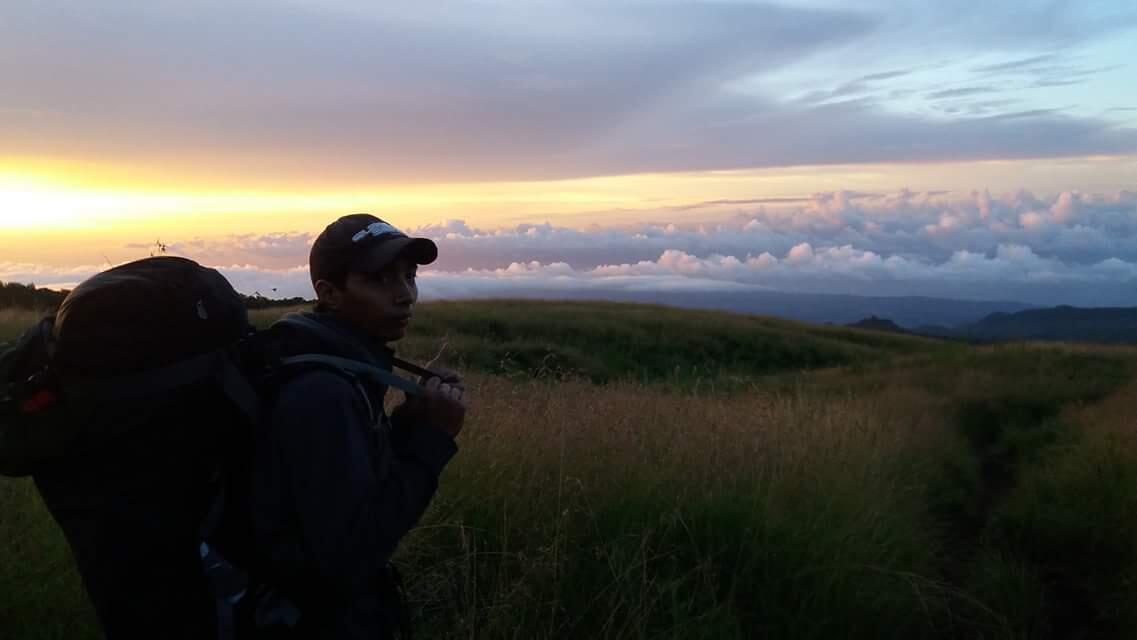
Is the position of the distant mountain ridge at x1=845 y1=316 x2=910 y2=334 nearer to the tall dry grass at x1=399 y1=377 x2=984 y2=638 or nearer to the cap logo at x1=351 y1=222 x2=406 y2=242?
the tall dry grass at x1=399 y1=377 x2=984 y2=638

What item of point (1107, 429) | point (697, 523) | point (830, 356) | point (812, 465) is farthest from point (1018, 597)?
point (830, 356)

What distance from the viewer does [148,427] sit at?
7.06 feet

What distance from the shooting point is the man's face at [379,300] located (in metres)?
2.56

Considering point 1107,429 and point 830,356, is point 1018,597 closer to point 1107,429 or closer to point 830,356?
point 1107,429

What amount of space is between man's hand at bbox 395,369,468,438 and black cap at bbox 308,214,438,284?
37 cm

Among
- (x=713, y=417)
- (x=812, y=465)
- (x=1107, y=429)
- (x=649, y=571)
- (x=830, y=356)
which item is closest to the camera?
(x=649, y=571)

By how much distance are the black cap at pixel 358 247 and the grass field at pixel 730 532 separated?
6.06 ft

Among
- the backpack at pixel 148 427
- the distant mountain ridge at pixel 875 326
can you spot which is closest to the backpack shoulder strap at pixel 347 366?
the backpack at pixel 148 427

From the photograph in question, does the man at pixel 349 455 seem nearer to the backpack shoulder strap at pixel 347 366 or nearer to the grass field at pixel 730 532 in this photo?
the backpack shoulder strap at pixel 347 366

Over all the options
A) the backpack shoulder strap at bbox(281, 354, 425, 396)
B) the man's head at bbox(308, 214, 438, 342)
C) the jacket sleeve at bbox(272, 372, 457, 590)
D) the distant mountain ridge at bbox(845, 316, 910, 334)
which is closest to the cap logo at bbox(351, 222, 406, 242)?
the man's head at bbox(308, 214, 438, 342)

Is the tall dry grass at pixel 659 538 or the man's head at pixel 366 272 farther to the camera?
the tall dry grass at pixel 659 538

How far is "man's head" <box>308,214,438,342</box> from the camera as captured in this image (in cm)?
254

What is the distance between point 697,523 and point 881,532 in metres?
1.49

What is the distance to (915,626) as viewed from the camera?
4.89m
